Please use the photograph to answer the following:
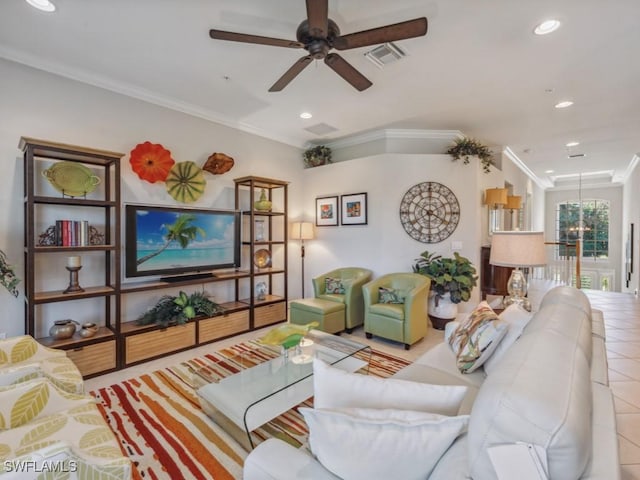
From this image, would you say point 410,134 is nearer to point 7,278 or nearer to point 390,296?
point 390,296

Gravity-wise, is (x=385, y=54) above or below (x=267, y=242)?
above

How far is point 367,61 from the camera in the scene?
274cm

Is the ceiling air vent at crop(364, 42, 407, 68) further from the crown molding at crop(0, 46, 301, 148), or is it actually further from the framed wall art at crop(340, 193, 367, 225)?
the crown molding at crop(0, 46, 301, 148)

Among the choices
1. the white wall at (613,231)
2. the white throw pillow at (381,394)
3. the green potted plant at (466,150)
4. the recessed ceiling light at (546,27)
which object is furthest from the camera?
the white wall at (613,231)

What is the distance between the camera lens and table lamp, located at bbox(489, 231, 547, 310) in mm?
2430

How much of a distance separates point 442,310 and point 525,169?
5118mm

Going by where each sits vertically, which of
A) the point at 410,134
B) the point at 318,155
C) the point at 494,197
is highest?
the point at 410,134

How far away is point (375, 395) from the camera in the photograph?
1050 mm

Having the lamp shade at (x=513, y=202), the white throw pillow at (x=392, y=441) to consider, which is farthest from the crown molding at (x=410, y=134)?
the white throw pillow at (x=392, y=441)

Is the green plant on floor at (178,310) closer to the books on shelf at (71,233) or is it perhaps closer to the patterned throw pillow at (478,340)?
the books on shelf at (71,233)

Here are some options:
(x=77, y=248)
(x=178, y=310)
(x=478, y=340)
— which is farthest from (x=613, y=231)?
(x=77, y=248)

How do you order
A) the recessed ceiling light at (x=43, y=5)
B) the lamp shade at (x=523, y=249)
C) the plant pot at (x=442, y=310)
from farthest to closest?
the plant pot at (x=442, y=310) → the lamp shade at (x=523, y=249) → the recessed ceiling light at (x=43, y=5)

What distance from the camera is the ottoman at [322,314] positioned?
3.70m

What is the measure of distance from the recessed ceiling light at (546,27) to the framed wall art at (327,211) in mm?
3046
